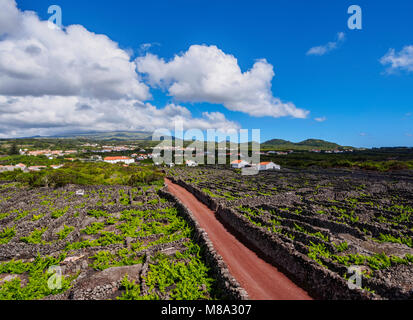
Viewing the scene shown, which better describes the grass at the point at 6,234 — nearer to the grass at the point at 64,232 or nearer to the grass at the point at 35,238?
the grass at the point at 35,238

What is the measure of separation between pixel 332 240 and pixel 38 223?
27121mm

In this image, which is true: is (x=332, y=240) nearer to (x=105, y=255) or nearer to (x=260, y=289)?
(x=260, y=289)

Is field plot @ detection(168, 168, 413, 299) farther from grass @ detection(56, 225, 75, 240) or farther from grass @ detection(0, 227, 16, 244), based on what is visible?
grass @ detection(0, 227, 16, 244)

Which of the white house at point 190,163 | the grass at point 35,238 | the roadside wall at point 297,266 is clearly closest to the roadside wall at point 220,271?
the roadside wall at point 297,266

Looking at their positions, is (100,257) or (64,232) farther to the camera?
(64,232)

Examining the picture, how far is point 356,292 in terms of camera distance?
9039mm

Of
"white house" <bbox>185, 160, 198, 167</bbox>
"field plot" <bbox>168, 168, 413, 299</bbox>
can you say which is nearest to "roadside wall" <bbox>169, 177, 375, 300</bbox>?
"field plot" <bbox>168, 168, 413, 299</bbox>

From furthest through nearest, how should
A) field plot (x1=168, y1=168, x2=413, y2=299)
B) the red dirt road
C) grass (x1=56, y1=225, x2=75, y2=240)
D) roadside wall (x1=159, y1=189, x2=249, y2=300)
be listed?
1. grass (x1=56, y1=225, x2=75, y2=240)
2. the red dirt road
3. field plot (x1=168, y1=168, x2=413, y2=299)
4. roadside wall (x1=159, y1=189, x2=249, y2=300)

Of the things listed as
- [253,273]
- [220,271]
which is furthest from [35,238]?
[253,273]

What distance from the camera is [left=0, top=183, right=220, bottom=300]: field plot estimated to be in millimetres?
10984

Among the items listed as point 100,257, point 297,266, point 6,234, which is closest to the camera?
point 297,266

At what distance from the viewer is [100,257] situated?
46.9 feet

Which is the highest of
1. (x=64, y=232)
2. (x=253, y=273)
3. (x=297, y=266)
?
(x=297, y=266)

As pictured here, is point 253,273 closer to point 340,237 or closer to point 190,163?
point 340,237
